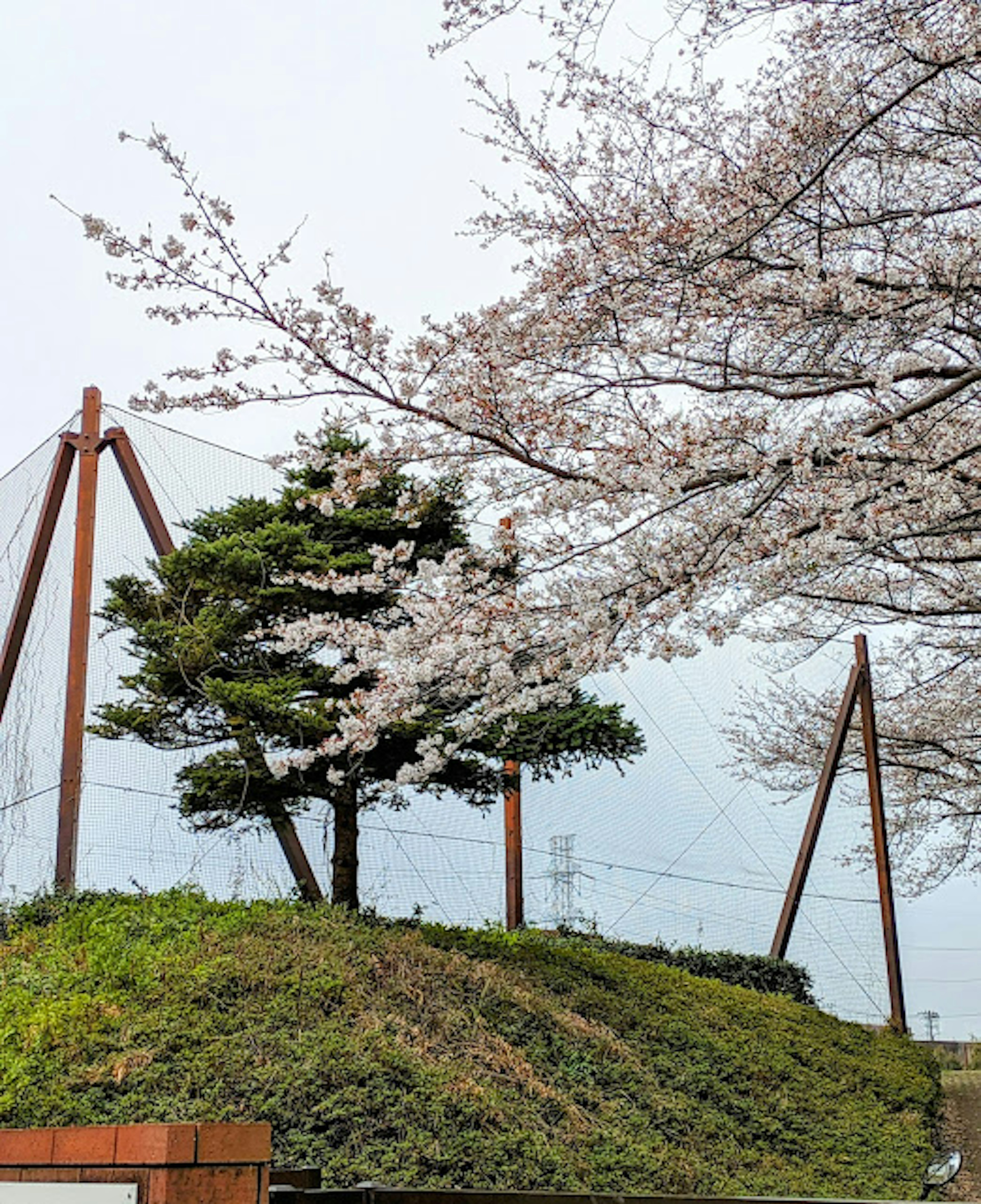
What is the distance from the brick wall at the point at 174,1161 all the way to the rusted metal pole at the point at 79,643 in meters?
4.41

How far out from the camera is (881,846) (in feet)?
29.5


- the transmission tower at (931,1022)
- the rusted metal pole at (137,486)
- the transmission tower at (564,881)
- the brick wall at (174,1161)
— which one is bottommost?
the transmission tower at (931,1022)

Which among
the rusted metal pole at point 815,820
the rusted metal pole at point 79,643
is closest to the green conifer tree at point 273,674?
the rusted metal pole at point 79,643

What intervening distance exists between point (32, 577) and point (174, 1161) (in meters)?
5.48

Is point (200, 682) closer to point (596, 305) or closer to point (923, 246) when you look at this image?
point (596, 305)

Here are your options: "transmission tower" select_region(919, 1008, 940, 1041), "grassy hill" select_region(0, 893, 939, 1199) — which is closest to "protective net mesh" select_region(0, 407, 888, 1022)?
"grassy hill" select_region(0, 893, 939, 1199)

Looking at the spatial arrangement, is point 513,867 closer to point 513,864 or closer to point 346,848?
point 513,864

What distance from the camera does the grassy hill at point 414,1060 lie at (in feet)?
11.4

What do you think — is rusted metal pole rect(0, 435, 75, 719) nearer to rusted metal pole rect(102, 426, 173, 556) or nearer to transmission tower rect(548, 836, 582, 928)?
rusted metal pole rect(102, 426, 173, 556)

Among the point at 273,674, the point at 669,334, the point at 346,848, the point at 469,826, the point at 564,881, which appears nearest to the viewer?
the point at 669,334

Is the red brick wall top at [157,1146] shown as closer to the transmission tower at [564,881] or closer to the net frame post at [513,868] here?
the net frame post at [513,868]

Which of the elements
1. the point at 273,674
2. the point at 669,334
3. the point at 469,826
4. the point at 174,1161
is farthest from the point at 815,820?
the point at 174,1161

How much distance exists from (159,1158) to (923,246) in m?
4.63

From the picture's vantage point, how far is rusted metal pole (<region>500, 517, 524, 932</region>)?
24.0 ft
